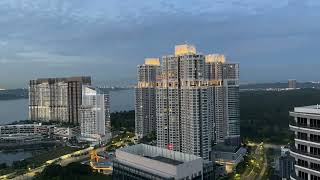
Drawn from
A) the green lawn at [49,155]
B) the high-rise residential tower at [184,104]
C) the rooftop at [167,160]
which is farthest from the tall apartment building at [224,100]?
the rooftop at [167,160]

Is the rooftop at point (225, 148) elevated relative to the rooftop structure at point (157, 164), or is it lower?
lower

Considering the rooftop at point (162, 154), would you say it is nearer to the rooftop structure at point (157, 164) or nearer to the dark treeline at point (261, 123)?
the rooftop structure at point (157, 164)

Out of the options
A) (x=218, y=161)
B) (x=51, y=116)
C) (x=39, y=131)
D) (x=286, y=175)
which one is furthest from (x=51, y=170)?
(x=51, y=116)

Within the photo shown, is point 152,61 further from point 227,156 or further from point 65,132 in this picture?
point 227,156

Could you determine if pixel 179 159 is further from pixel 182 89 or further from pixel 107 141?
pixel 107 141

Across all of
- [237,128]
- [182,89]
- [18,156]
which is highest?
[182,89]
